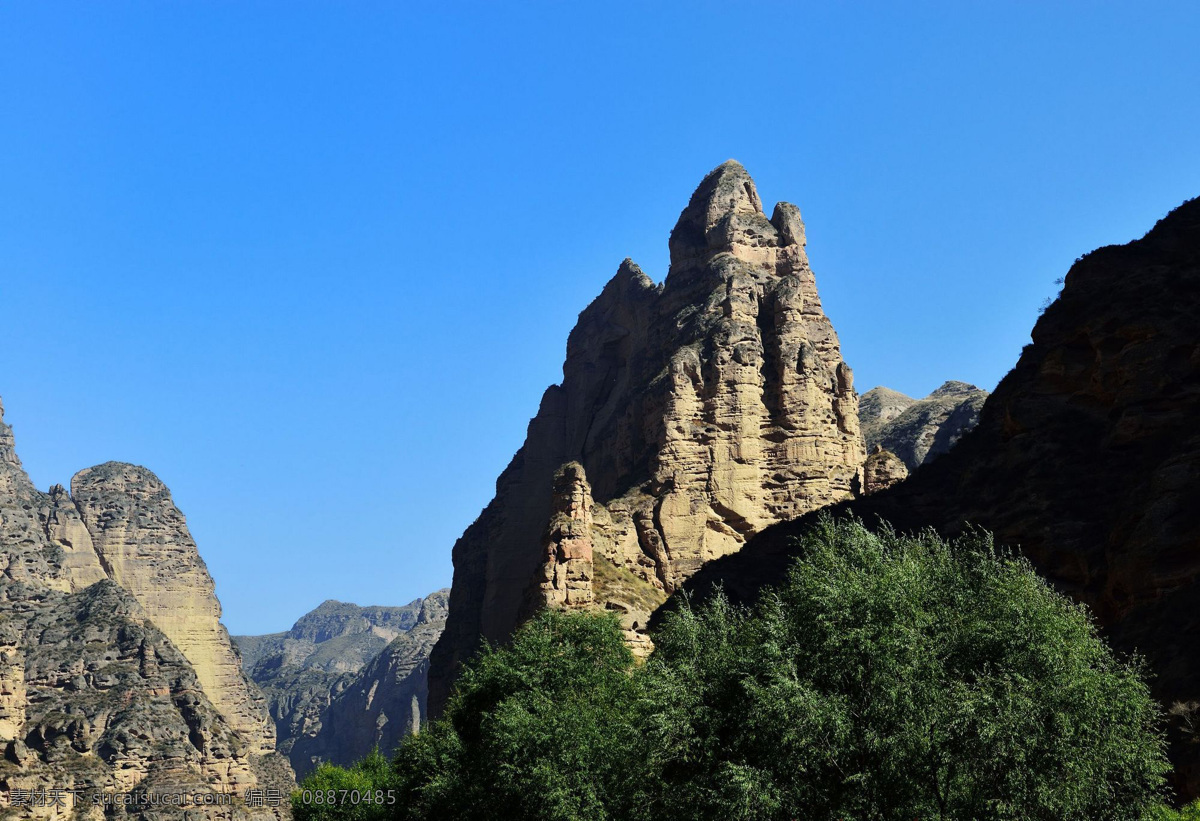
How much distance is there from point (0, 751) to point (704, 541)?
72.3 meters

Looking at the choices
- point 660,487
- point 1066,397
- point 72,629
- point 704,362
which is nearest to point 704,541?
point 660,487

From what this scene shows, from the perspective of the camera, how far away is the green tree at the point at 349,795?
257ft

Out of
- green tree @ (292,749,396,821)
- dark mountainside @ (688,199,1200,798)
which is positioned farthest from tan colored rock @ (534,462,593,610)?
green tree @ (292,749,396,821)

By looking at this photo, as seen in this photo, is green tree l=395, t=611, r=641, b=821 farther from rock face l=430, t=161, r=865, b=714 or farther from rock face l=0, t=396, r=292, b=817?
rock face l=0, t=396, r=292, b=817

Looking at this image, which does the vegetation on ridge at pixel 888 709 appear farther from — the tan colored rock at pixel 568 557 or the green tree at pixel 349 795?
the tan colored rock at pixel 568 557

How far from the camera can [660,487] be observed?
343ft

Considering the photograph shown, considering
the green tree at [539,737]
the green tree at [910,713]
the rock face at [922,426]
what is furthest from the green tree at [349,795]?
the rock face at [922,426]

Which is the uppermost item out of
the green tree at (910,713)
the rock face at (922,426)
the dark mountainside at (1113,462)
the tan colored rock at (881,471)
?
the rock face at (922,426)

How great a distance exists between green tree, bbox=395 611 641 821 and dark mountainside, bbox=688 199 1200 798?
56.5 ft

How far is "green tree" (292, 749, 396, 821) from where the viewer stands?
78.2 metres

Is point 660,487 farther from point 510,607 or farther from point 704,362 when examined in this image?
point 510,607

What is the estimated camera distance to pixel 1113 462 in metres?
65.1

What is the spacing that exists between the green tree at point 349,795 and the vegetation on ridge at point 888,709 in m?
29.2

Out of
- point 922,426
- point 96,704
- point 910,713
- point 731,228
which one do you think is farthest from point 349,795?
point 922,426
